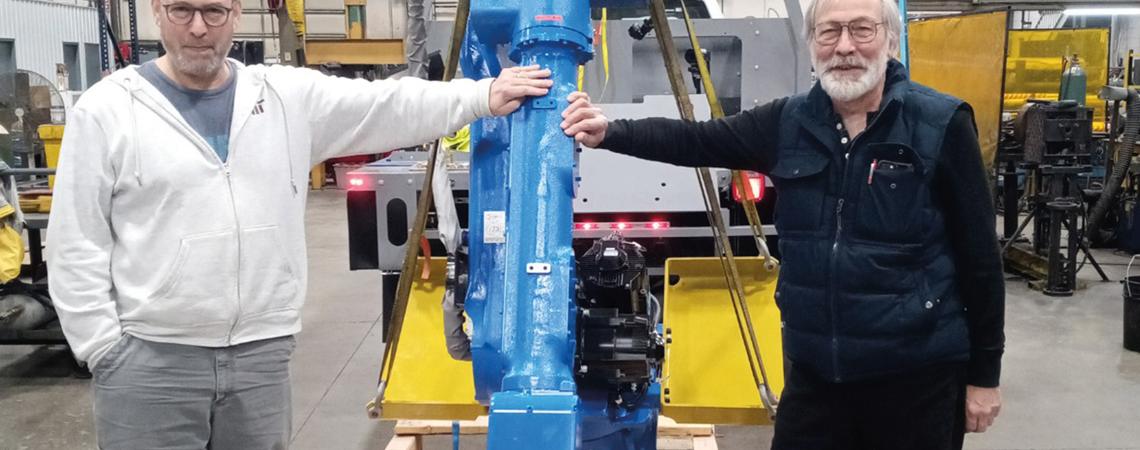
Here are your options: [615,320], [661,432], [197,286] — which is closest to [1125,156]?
[661,432]

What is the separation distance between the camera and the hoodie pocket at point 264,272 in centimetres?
215

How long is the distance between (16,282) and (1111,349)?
269 inches

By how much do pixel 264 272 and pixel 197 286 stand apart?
5.8 inches

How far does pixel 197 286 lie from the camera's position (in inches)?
83.1

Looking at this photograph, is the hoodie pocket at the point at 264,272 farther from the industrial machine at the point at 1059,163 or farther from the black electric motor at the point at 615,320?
the industrial machine at the point at 1059,163

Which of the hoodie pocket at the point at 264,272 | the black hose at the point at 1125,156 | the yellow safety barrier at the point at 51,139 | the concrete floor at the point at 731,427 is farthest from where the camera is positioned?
the black hose at the point at 1125,156

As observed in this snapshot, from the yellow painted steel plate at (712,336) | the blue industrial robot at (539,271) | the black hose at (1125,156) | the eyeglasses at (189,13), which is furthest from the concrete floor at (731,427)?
the eyeglasses at (189,13)

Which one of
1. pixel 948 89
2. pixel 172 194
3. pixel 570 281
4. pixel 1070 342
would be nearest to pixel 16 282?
pixel 172 194

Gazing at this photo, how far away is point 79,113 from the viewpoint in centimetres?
204

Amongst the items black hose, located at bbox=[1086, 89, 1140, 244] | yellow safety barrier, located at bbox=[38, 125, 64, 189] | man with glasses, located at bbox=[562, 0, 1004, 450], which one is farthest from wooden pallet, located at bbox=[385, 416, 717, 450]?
black hose, located at bbox=[1086, 89, 1140, 244]

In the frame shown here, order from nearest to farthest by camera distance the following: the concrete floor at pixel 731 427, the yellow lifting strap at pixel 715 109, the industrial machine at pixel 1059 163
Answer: the yellow lifting strap at pixel 715 109 → the concrete floor at pixel 731 427 → the industrial machine at pixel 1059 163

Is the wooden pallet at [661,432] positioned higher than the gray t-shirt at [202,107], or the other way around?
the gray t-shirt at [202,107]

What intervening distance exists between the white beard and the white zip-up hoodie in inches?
31.2

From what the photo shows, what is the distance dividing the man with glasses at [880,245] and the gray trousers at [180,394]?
37.9 inches
